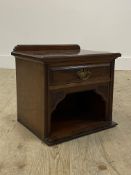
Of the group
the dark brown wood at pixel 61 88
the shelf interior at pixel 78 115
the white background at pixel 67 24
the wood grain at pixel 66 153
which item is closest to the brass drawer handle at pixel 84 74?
the dark brown wood at pixel 61 88

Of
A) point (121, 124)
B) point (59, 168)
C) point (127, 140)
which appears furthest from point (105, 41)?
point (59, 168)

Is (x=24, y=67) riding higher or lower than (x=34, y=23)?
lower

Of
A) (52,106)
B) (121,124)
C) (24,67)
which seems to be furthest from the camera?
(121,124)

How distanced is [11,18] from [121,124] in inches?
87.1

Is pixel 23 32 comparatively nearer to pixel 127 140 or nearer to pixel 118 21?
pixel 118 21

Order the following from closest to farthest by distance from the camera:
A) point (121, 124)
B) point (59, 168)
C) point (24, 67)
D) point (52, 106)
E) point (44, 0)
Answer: point (59, 168) → point (52, 106) → point (24, 67) → point (121, 124) → point (44, 0)

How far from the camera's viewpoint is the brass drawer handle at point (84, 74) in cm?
117

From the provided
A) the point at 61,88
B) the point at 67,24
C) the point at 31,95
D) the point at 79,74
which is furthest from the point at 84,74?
the point at 67,24

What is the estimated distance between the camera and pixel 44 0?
3.13 metres

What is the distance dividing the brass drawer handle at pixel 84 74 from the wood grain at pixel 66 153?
267 mm

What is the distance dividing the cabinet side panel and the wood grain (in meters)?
0.05

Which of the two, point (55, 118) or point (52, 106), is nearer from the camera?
point (52, 106)

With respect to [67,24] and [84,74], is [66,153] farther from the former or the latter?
[67,24]

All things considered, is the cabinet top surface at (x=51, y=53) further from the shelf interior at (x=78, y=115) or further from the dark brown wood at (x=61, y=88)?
the shelf interior at (x=78, y=115)
